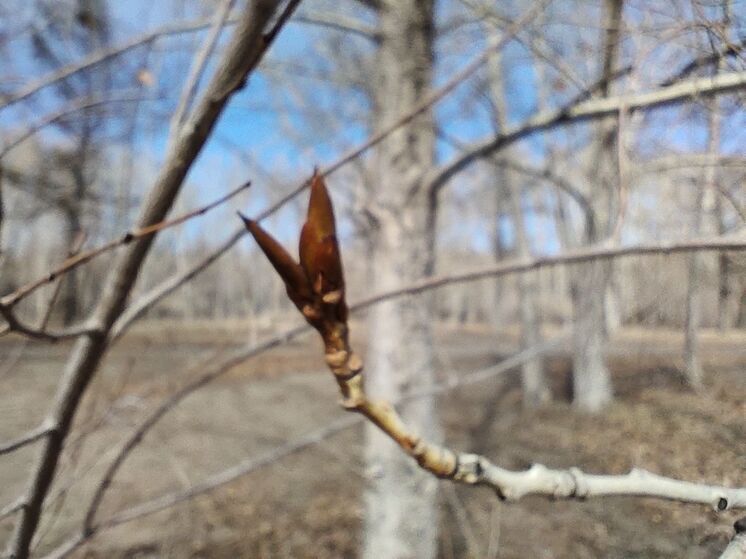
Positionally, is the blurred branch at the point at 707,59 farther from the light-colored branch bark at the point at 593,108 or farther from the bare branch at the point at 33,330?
the bare branch at the point at 33,330

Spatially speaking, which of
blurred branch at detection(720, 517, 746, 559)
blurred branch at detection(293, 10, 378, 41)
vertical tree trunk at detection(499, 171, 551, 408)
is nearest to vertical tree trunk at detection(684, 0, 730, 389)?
blurred branch at detection(720, 517, 746, 559)

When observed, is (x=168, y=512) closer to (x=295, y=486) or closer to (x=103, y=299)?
(x=295, y=486)

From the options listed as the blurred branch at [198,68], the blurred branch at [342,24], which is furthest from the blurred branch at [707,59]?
the blurred branch at [342,24]

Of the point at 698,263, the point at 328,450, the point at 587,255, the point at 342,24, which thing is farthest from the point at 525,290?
the point at 587,255

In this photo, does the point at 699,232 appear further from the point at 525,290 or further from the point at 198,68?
the point at 525,290

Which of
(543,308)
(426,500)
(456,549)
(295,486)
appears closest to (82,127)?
(426,500)

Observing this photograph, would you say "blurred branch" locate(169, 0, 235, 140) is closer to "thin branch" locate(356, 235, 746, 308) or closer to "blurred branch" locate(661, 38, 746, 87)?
"thin branch" locate(356, 235, 746, 308)
